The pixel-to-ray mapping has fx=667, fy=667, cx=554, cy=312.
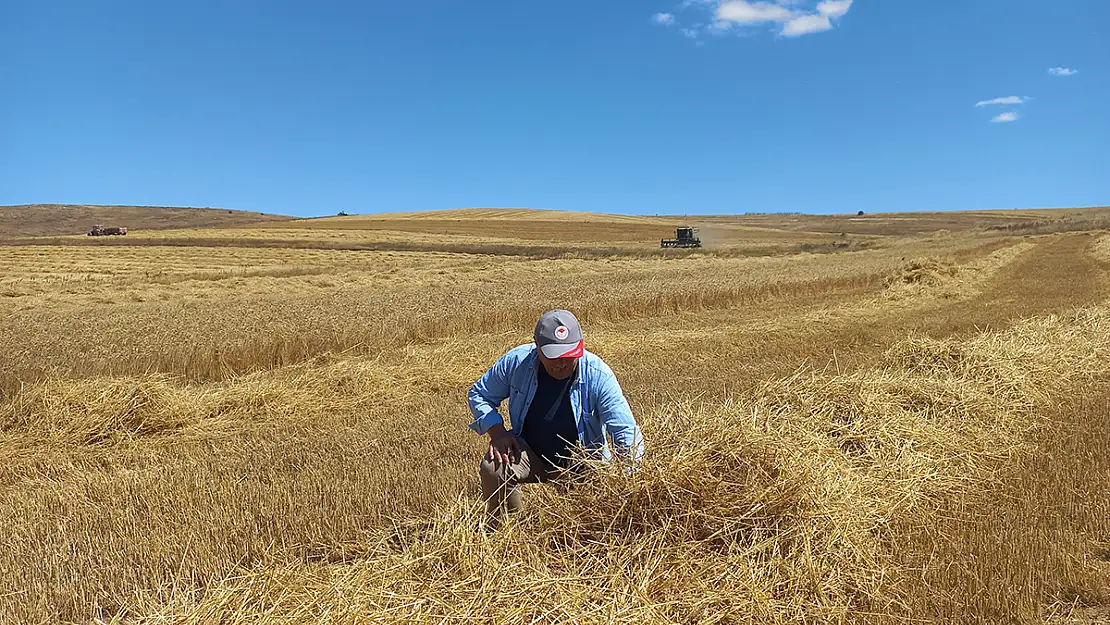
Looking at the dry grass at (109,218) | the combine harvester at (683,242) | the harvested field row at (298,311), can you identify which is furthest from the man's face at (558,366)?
the dry grass at (109,218)

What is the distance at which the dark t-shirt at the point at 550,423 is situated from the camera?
12.1 ft

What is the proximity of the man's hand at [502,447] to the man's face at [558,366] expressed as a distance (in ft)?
1.39

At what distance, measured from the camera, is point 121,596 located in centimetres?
349

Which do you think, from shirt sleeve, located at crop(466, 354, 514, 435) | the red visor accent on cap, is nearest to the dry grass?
shirt sleeve, located at crop(466, 354, 514, 435)

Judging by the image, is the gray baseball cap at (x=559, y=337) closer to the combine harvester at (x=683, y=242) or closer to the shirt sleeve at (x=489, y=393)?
the shirt sleeve at (x=489, y=393)

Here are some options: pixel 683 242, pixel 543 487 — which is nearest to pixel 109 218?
pixel 683 242

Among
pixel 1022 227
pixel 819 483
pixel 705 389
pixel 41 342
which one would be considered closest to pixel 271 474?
pixel 819 483

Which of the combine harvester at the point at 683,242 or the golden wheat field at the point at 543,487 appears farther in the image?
the combine harvester at the point at 683,242

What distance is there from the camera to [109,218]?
312 ft

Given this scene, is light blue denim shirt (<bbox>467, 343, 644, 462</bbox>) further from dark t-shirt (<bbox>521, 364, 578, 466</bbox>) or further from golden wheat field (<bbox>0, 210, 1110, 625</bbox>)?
golden wheat field (<bbox>0, 210, 1110, 625</bbox>)

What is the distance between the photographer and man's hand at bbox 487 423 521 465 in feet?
11.8

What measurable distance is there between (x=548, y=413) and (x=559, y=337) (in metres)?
0.57

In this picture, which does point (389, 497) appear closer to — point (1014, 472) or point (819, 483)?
point (819, 483)

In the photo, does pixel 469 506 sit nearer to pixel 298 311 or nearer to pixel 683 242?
pixel 298 311
